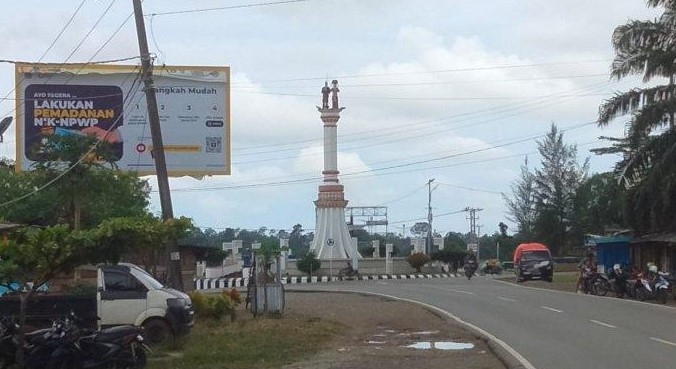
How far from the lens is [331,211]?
242 ft

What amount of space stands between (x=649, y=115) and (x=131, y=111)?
17883 millimetres

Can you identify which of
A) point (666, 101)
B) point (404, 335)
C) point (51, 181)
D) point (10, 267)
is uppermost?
point (666, 101)

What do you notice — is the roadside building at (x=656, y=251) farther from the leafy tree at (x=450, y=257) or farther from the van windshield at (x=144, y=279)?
the leafy tree at (x=450, y=257)

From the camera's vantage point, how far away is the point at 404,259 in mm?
75812

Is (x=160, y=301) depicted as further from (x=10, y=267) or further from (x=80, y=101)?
(x=80, y=101)

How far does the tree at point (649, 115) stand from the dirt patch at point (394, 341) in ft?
33.8

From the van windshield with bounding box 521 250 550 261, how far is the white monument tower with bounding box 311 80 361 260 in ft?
62.7

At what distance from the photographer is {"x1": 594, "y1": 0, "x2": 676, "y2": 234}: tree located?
36.2 metres

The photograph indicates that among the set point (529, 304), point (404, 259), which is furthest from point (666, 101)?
point (404, 259)

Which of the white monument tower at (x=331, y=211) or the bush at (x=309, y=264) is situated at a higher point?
the white monument tower at (x=331, y=211)

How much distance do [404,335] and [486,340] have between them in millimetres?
2618

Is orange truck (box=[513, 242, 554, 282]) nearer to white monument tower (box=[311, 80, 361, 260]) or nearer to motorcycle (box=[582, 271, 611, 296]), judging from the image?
motorcycle (box=[582, 271, 611, 296])

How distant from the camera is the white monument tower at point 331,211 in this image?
7238cm

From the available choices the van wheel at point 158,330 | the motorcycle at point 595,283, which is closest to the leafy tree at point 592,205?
the motorcycle at point 595,283
